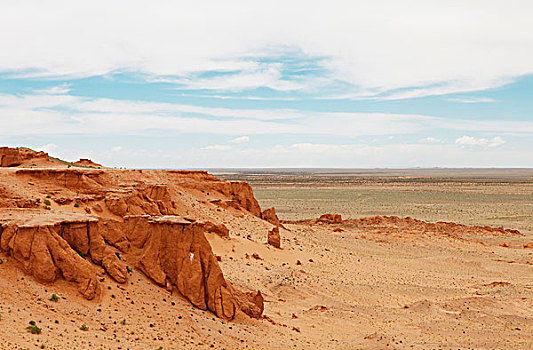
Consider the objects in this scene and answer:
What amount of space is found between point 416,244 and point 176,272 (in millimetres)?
29582

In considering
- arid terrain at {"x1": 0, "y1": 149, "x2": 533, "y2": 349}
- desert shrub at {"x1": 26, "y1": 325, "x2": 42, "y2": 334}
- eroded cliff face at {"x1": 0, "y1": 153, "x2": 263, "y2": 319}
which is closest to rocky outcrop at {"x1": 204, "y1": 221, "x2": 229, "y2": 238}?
arid terrain at {"x1": 0, "y1": 149, "x2": 533, "y2": 349}

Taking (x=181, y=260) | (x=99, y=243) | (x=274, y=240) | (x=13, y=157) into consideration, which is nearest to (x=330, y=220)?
(x=274, y=240)

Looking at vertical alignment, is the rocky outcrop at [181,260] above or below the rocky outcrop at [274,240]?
above

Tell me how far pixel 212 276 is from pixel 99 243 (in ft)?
12.7

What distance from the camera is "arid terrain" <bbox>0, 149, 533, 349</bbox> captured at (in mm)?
13805

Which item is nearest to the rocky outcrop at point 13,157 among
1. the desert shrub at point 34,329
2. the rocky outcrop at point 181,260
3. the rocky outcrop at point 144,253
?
the rocky outcrop at point 144,253

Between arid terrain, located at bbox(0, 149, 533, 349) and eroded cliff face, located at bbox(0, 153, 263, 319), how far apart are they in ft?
0.13

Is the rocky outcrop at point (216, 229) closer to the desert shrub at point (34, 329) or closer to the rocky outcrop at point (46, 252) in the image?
the rocky outcrop at point (46, 252)

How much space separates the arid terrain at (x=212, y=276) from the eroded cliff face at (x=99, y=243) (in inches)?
1.6

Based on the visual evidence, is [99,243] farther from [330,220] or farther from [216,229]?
[330,220]

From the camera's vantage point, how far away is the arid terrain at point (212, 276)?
13.8 metres

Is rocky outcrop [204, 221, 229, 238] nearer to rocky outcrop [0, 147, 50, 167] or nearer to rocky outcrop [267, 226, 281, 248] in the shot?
rocky outcrop [267, 226, 281, 248]

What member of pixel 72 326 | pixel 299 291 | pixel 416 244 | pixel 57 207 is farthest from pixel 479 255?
pixel 72 326

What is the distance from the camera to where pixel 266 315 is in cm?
1970
